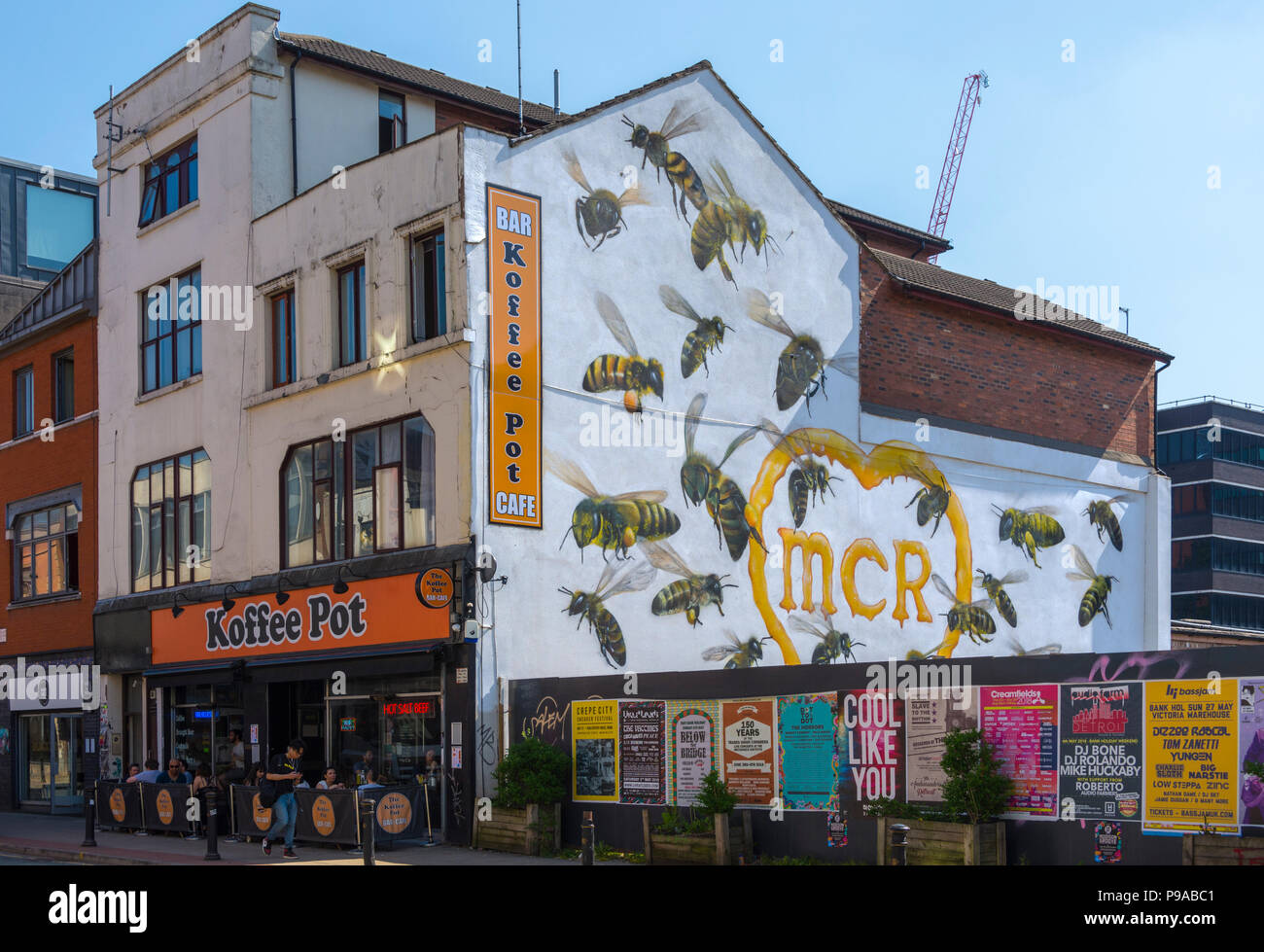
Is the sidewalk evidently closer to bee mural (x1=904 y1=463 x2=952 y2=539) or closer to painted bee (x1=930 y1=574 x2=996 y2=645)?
painted bee (x1=930 y1=574 x2=996 y2=645)

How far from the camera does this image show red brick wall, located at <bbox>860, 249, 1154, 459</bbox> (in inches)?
1212

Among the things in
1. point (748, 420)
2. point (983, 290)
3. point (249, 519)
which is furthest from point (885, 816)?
point (983, 290)

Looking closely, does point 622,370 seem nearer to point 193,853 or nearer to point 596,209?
point 596,209

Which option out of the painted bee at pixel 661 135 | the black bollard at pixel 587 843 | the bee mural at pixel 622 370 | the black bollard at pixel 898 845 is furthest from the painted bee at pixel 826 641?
the black bollard at pixel 898 845

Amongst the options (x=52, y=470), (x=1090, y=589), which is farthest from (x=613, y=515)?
(x=52, y=470)

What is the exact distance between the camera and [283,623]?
25719 millimetres

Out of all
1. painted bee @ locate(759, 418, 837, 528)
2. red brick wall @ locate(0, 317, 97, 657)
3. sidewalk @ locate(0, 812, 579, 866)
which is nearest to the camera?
sidewalk @ locate(0, 812, 579, 866)

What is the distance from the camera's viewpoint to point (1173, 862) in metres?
15.0

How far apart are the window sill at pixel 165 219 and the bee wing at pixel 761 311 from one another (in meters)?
11.6

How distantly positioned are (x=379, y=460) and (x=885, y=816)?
11231mm

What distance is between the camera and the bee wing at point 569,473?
2352 centimetres

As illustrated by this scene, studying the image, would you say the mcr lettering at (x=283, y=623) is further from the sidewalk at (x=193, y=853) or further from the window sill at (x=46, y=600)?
the window sill at (x=46, y=600)

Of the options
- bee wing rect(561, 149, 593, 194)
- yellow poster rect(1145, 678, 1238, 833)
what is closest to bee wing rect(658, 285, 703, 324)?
bee wing rect(561, 149, 593, 194)

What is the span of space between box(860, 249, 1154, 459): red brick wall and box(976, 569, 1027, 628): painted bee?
365 cm
